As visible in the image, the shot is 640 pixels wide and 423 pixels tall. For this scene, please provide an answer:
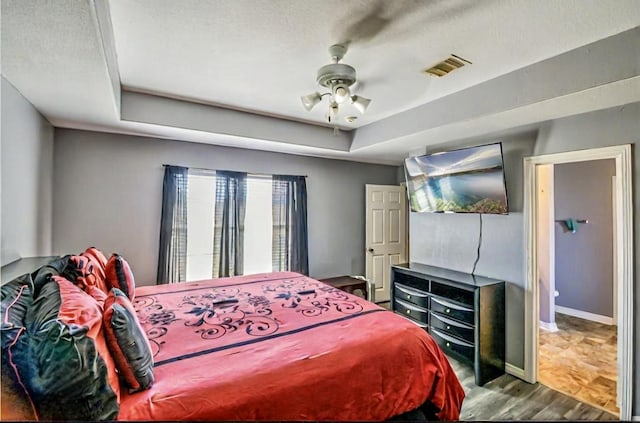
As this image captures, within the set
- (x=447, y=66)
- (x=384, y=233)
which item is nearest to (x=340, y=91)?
(x=447, y=66)

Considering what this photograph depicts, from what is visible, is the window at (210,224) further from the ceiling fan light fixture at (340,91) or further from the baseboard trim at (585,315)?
the baseboard trim at (585,315)

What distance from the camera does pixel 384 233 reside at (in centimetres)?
511

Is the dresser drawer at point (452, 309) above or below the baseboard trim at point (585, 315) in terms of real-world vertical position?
above

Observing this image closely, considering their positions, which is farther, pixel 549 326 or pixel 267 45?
pixel 549 326

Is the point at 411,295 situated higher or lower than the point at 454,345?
higher

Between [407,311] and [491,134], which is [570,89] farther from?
[407,311]

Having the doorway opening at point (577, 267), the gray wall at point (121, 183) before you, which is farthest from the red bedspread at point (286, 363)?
the doorway opening at point (577, 267)

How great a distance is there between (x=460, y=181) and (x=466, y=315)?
1.38 m

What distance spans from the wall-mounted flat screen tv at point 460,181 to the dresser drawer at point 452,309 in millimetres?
1014

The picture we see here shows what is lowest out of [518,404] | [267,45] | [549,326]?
[518,404]

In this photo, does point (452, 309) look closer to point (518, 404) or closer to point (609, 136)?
point (518, 404)

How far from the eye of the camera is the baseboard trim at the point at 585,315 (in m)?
4.11

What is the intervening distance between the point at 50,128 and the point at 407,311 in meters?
4.18

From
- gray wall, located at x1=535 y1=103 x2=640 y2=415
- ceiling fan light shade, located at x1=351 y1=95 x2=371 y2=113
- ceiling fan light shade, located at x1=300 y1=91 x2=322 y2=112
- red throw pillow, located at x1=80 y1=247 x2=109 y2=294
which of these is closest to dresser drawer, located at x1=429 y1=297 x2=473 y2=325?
gray wall, located at x1=535 y1=103 x2=640 y2=415
